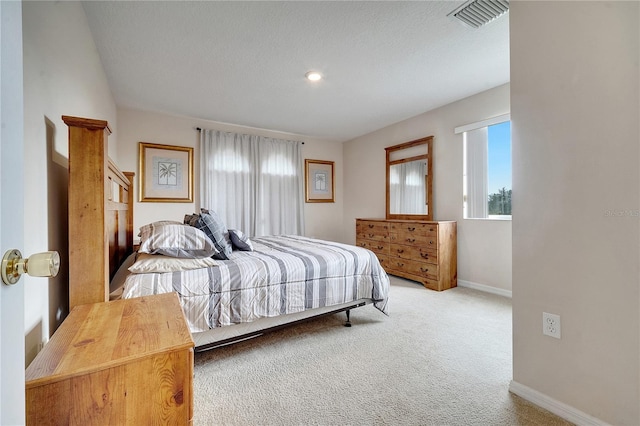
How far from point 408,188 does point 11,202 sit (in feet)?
14.3

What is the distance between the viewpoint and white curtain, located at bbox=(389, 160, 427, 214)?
4164 millimetres

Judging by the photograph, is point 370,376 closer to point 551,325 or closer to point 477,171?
point 551,325

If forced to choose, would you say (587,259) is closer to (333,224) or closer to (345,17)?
(345,17)

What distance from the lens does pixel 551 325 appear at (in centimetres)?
140

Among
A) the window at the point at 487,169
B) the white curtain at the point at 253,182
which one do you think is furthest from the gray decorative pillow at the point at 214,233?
the window at the point at 487,169

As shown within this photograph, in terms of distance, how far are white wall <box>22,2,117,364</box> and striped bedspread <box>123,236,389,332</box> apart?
0.40 metres

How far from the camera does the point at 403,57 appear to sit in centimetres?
255

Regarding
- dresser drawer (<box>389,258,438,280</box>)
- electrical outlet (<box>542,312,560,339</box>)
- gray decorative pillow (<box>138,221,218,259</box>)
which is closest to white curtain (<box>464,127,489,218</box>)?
dresser drawer (<box>389,258,438,280</box>)

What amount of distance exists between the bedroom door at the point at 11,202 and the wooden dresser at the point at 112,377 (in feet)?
0.81

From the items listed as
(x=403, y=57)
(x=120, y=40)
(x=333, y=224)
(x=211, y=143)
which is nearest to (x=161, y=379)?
(x=120, y=40)

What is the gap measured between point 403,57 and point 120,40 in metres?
2.46

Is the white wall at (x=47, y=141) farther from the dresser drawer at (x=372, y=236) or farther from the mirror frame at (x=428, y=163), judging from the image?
the mirror frame at (x=428, y=163)

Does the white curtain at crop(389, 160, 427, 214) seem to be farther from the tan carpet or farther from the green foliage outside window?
the tan carpet

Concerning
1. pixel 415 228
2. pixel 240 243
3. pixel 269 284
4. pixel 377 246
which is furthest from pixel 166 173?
pixel 415 228
